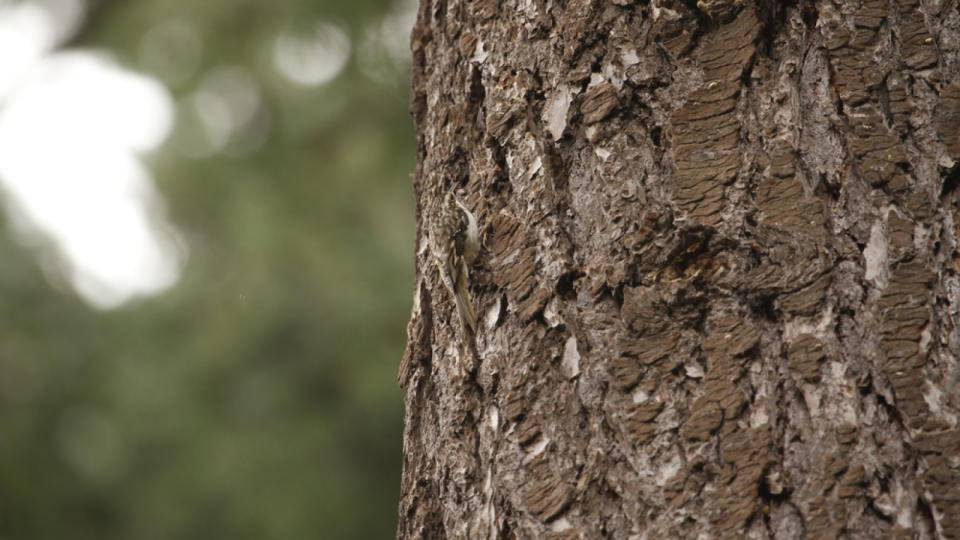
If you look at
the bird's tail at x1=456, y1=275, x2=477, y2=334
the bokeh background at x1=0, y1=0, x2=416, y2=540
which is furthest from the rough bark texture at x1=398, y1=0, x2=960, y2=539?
the bokeh background at x1=0, y1=0, x2=416, y2=540

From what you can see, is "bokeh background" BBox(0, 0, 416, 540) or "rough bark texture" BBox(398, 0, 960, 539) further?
"bokeh background" BBox(0, 0, 416, 540)

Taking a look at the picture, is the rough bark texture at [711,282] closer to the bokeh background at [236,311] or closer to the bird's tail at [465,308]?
the bird's tail at [465,308]

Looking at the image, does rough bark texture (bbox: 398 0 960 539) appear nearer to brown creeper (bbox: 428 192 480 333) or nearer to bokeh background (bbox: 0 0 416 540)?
brown creeper (bbox: 428 192 480 333)

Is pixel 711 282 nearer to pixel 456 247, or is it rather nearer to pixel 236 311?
pixel 456 247

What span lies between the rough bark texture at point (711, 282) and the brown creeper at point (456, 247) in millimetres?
29

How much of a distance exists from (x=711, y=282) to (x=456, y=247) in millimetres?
416

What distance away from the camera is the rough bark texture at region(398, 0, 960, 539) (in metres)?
1.02

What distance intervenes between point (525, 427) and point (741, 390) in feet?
0.97

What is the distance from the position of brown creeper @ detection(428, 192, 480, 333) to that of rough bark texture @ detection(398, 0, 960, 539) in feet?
0.10

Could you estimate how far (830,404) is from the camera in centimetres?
103

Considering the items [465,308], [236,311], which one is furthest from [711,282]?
[236,311]

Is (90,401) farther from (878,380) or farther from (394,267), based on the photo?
(878,380)

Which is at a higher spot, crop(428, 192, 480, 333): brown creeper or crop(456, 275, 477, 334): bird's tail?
crop(428, 192, 480, 333): brown creeper

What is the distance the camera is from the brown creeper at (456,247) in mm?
1312
